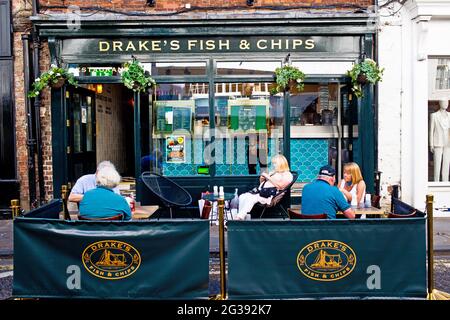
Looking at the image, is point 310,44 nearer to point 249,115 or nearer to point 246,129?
point 249,115

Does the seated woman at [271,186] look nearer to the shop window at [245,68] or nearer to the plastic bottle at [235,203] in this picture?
the plastic bottle at [235,203]

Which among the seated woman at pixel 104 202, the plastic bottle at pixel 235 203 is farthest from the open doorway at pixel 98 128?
the seated woman at pixel 104 202

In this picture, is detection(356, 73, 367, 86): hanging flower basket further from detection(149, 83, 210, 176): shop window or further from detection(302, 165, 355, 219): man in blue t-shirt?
detection(302, 165, 355, 219): man in blue t-shirt

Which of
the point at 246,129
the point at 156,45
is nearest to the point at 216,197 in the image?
the point at 246,129

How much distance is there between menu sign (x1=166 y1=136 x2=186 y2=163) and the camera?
37.7ft

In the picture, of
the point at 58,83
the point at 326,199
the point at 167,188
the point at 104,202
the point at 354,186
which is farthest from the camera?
the point at 167,188

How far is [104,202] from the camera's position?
6.16m

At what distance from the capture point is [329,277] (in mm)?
5074

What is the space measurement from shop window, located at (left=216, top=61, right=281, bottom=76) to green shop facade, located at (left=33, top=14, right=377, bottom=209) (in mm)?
20

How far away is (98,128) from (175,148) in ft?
7.90

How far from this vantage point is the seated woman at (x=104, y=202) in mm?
6121

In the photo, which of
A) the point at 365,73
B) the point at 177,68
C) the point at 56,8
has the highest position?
the point at 56,8

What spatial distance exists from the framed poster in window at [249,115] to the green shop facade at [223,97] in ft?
0.07
